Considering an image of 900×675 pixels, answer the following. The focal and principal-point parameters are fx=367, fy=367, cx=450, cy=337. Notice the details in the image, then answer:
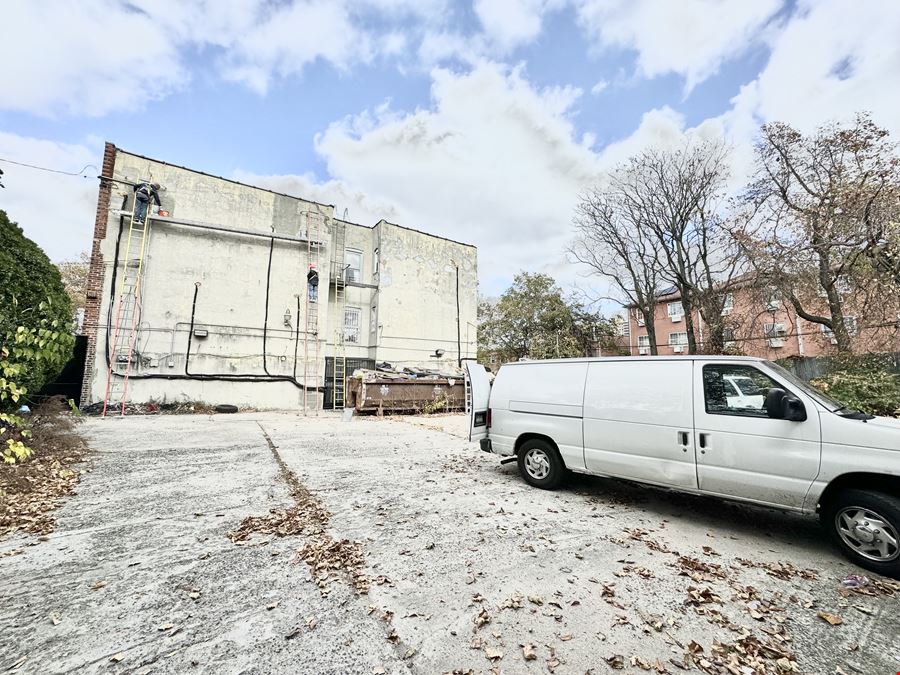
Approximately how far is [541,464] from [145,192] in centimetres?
1668

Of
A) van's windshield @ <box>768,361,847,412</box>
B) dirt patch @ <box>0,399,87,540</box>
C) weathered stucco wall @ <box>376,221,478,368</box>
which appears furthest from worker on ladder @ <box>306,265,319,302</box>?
van's windshield @ <box>768,361,847,412</box>

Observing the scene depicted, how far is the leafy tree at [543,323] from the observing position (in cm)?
→ 2717

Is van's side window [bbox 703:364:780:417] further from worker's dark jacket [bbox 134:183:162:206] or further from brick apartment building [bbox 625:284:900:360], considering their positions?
worker's dark jacket [bbox 134:183:162:206]

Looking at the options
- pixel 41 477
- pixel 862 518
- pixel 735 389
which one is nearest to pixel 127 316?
pixel 41 477

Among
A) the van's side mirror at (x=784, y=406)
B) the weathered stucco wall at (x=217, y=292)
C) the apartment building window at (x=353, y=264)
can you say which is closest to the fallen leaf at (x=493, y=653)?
the van's side mirror at (x=784, y=406)

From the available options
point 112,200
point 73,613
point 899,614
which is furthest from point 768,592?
point 112,200

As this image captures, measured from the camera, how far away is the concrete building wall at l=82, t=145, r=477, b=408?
43.1 ft

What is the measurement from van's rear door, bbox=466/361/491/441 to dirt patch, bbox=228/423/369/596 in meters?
2.32

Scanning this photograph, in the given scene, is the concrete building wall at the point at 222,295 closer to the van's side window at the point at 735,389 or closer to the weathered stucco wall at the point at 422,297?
the weathered stucco wall at the point at 422,297

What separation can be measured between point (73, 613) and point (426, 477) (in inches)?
148

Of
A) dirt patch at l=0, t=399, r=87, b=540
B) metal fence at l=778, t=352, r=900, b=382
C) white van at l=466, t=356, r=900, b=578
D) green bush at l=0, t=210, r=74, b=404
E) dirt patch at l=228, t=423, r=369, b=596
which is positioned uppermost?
green bush at l=0, t=210, r=74, b=404

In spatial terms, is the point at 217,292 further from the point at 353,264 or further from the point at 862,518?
the point at 862,518

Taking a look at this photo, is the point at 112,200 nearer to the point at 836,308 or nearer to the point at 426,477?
the point at 426,477

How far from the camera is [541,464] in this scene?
4.98 metres
